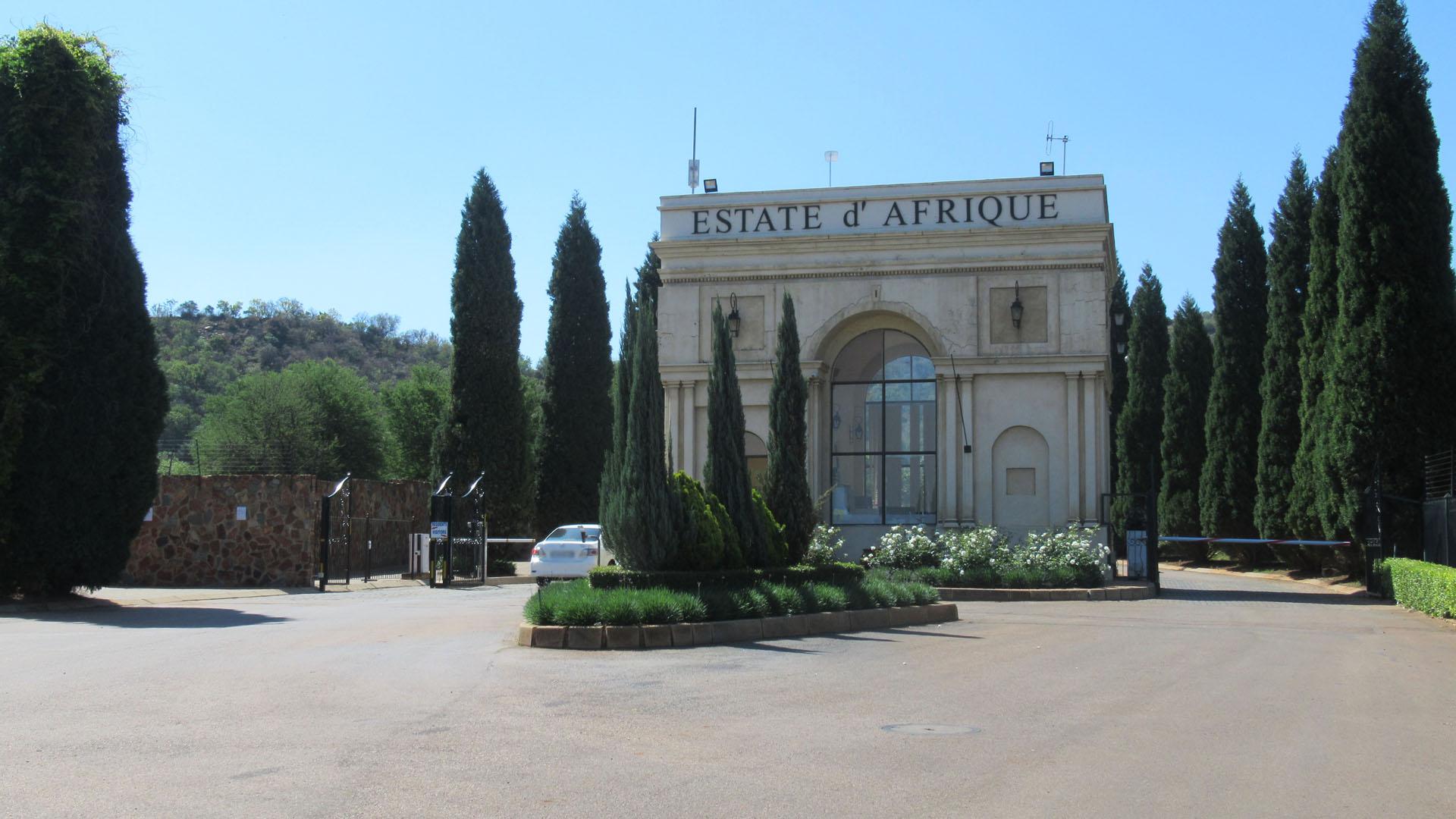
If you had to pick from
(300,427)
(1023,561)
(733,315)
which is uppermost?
(733,315)

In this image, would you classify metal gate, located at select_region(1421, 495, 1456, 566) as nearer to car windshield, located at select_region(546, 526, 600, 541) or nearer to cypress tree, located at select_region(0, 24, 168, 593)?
car windshield, located at select_region(546, 526, 600, 541)

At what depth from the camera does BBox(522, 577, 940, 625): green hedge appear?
532 inches

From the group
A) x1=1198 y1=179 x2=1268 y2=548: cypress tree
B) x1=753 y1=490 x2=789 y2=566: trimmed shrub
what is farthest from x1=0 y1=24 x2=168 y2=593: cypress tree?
x1=1198 y1=179 x2=1268 y2=548: cypress tree

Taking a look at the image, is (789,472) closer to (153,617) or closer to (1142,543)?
(153,617)

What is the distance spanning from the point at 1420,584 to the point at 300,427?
51099 mm

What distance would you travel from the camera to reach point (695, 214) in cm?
2947

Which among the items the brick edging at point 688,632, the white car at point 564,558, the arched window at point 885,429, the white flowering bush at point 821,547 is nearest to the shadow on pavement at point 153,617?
the brick edging at point 688,632

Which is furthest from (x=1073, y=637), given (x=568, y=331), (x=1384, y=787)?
(x=568, y=331)

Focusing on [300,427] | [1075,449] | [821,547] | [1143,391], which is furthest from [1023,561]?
[300,427]

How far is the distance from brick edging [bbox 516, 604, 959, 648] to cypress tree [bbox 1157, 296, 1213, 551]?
2950 cm

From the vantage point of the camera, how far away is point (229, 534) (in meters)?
27.2

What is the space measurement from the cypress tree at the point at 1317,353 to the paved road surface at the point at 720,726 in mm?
12959

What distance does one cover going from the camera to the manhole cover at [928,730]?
8.26 meters

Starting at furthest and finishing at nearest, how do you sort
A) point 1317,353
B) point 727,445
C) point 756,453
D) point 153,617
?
point 1317,353 → point 756,453 → point 153,617 → point 727,445
